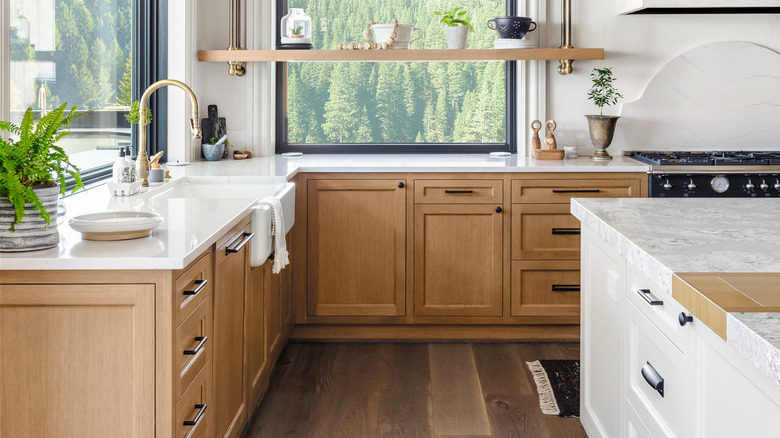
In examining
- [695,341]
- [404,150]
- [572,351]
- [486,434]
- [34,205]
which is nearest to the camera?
[695,341]

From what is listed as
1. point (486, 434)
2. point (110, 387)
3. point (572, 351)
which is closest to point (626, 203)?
point (486, 434)

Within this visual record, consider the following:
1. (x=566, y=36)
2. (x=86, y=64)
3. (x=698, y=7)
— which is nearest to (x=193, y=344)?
(x=86, y=64)

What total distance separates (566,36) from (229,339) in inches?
108

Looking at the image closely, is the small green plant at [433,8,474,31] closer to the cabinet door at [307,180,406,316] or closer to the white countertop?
the white countertop

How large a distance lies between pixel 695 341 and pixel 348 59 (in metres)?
3.00

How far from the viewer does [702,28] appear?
4.48 m

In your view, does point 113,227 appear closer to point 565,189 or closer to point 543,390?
point 543,390

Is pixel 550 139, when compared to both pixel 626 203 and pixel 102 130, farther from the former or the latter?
pixel 102 130

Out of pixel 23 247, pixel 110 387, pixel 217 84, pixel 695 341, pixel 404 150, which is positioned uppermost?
pixel 217 84

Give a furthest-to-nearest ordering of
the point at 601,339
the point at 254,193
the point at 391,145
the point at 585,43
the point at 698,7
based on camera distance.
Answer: the point at 391,145, the point at 585,43, the point at 698,7, the point at 254,193, the point at 601,339

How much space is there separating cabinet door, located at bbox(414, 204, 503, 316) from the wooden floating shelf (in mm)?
852

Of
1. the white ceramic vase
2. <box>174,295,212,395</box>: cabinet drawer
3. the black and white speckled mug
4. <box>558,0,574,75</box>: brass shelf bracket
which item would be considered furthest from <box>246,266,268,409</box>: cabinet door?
<box>558,0,574,75</box>: brass shelf bracket

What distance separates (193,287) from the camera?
2066 millimetres

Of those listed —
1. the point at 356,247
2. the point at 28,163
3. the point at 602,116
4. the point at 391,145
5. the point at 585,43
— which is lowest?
the point at 356,247
